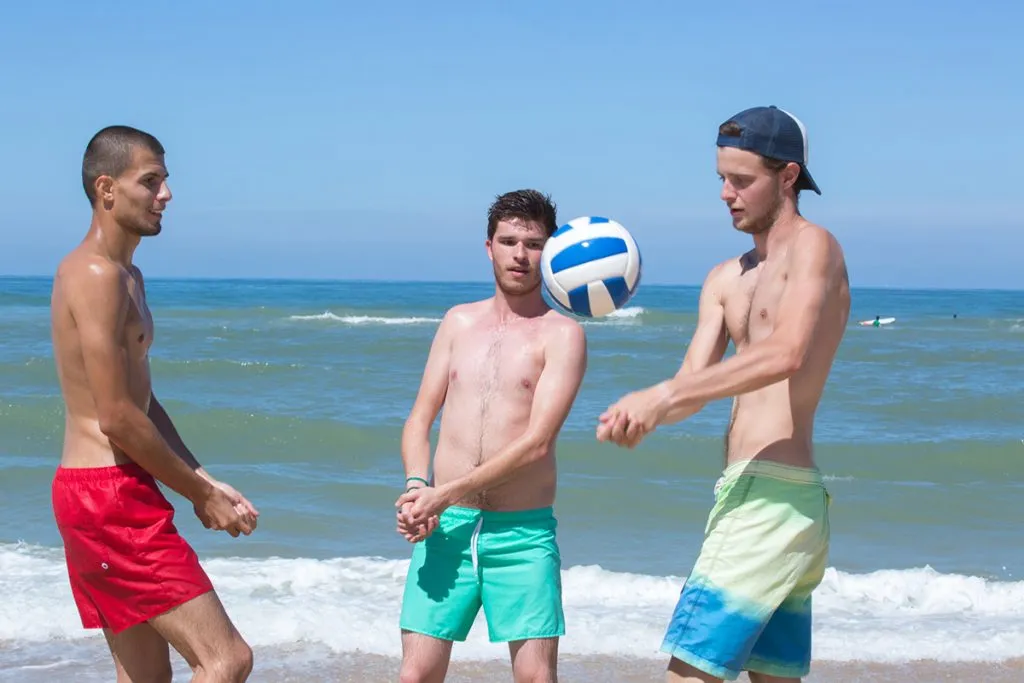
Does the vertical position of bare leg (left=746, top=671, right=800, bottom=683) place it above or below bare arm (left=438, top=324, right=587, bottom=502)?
below

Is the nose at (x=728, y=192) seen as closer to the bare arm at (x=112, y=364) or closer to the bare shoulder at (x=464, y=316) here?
the bare shoulder at (x=464, y=316)

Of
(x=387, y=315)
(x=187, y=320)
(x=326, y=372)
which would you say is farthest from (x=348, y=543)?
(x=387, y=315)

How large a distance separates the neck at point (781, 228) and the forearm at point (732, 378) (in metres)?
0.46

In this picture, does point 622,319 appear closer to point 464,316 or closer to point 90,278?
point 464,316

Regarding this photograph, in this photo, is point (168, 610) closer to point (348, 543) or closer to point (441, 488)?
point (441, 488)

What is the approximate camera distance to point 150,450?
12.2 ft

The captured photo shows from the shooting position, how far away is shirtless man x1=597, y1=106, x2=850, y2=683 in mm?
3590

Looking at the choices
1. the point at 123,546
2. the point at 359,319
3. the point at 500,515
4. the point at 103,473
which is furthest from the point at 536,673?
the point at 359,319

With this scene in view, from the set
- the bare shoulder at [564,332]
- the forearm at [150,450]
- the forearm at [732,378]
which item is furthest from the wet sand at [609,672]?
the forearm at [732,378]

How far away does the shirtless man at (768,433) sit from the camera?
11.8 ft

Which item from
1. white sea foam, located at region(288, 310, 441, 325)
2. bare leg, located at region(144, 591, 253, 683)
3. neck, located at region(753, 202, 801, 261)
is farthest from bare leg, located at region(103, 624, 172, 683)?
white sea foam, located at region(288, 310, 441, 325)

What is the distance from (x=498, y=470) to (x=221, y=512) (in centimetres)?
90

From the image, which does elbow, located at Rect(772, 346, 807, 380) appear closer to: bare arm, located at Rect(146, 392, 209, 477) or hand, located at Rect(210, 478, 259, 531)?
hand, located at Rect(210, 478, 259, 531)

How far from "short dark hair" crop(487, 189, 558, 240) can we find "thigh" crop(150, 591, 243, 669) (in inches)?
63.0
